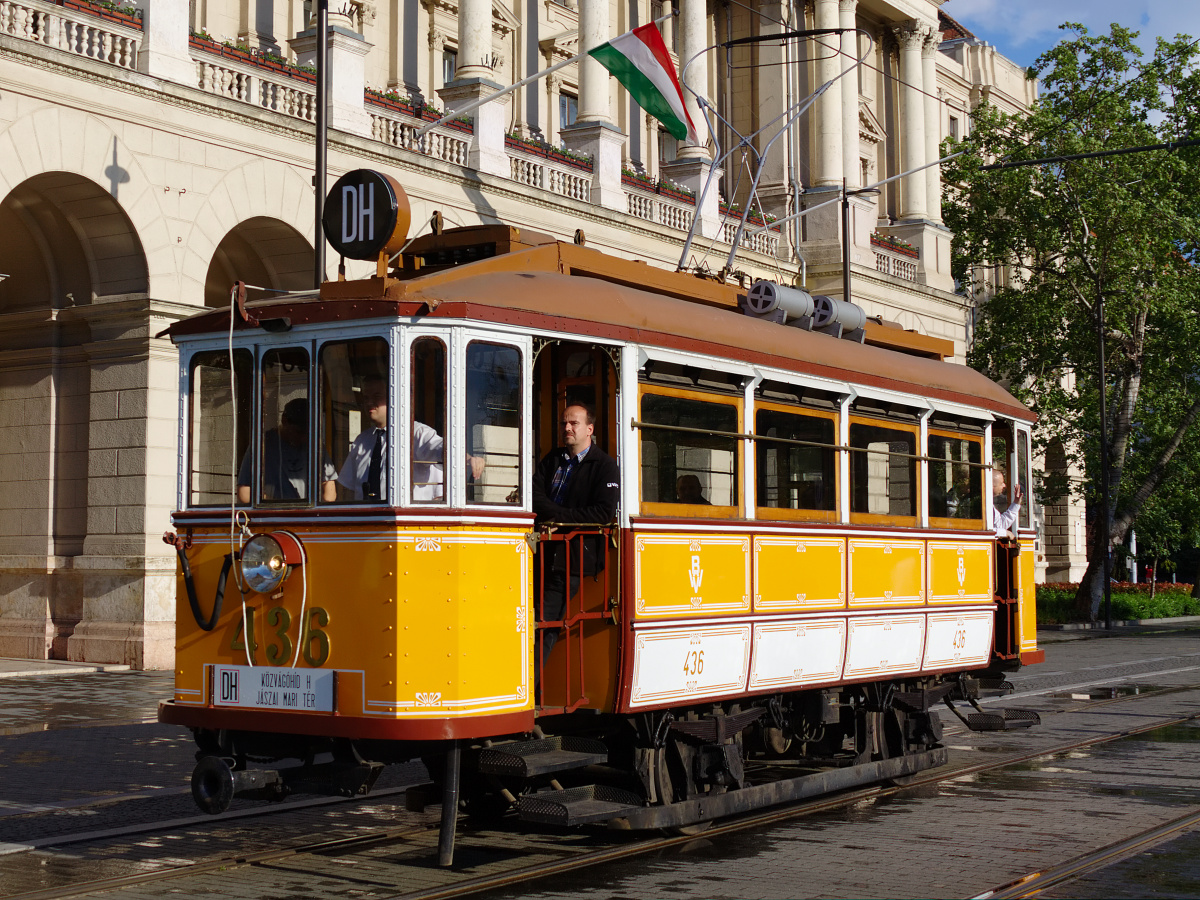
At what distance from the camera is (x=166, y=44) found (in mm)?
22234

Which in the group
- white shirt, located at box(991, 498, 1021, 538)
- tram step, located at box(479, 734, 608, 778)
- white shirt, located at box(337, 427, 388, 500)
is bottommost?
tram step, located at box(479, 734, 608, 778)

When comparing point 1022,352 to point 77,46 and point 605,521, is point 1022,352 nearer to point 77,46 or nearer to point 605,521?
point 77,46

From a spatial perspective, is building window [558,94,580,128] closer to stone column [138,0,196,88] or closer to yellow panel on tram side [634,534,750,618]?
stone column [138,0,196,88]

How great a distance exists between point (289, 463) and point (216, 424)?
2.21 ft

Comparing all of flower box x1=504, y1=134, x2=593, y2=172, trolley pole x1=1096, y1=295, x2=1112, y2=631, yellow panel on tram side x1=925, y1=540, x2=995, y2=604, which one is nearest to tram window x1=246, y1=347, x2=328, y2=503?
yellow panel on tram side x1=925, y1=540, x2=995, y2=604

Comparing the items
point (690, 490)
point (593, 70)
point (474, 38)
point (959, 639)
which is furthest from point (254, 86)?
point (690, 490)

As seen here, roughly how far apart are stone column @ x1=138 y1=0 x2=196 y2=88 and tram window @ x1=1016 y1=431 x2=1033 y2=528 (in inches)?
525

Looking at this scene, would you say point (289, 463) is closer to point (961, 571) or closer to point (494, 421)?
point (494, 421)

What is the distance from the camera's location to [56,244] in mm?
22953

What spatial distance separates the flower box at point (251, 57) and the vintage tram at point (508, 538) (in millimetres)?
14184

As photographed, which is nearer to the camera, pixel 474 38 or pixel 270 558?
pixel 270 558

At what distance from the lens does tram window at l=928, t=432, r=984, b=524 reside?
13.0 m

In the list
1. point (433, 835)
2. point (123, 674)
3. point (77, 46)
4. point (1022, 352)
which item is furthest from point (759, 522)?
point (1022, 352)

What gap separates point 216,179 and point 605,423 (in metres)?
15.3
